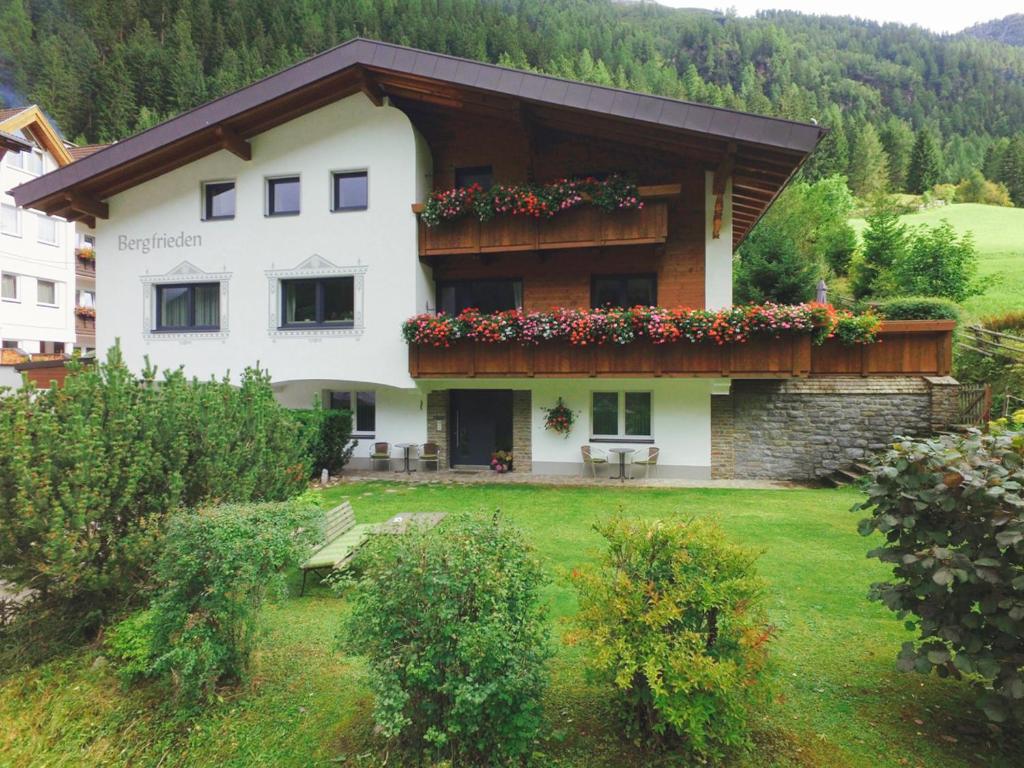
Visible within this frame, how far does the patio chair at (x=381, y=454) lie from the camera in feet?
52.5

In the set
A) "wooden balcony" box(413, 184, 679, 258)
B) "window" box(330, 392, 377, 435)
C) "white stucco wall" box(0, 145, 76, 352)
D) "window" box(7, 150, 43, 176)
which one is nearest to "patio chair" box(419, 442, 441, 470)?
"window" box(330, 392, 377, 435)

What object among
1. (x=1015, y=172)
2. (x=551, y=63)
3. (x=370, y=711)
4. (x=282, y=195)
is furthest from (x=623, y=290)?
(x=1015, y=172)

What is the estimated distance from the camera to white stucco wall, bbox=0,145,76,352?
28.9 m

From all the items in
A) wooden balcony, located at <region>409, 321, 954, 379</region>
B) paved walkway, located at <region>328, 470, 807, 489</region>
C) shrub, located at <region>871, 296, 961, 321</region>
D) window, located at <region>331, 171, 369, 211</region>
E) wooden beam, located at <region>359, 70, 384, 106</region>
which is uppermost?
wooden beam, located at <region>359, 70, 384, 106</region>

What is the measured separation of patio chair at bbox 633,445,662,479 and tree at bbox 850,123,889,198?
62.3 m

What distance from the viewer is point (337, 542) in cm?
728

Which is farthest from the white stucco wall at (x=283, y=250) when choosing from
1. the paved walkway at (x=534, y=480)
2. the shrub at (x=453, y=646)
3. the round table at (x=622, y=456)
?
the shrub at (x=453, y=646)

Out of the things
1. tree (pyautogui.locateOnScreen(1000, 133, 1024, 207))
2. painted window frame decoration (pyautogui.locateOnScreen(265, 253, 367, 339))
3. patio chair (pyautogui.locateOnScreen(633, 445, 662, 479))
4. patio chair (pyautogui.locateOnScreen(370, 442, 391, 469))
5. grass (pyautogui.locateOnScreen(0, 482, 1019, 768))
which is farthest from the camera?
tree (pyautogui.locateOnScreen(1000, 133, 1024, 207))

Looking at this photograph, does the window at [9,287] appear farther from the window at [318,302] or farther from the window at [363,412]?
the window at [363,412]

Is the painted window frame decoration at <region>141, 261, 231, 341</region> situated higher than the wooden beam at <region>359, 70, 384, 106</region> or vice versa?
the wooden beam at <region>359, 70, 384, 106</region>

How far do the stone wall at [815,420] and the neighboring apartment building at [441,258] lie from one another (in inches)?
2.1

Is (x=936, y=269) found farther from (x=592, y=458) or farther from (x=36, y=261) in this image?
(x=36, y=261)

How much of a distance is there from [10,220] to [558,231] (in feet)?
107

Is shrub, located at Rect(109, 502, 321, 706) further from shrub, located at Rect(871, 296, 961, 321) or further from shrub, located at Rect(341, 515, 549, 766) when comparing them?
shrub, located at Rect(871, 296, 961, 321)
